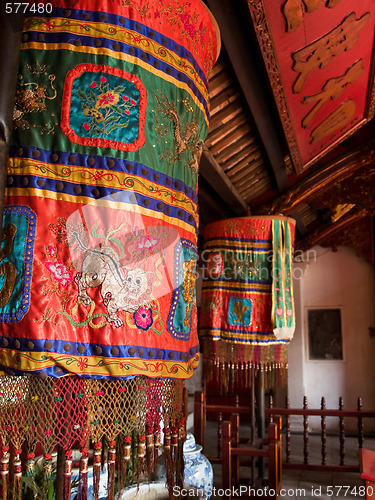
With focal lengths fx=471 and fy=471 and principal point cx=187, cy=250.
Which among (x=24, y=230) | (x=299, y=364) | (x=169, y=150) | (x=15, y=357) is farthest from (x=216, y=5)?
(x=299, y=364)

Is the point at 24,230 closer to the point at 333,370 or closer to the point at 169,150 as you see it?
the point at 169,150

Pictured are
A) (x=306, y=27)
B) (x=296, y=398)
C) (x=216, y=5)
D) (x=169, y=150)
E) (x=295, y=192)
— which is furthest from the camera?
(x=296, y=398)

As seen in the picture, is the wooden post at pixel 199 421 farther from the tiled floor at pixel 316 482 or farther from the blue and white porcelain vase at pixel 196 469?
the blue and white porcelain vase at pixel 196 469

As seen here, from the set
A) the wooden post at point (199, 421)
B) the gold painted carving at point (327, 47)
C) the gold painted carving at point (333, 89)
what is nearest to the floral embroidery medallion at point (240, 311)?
the wooden post at point (199, 421)

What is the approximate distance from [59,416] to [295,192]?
4501 millimetres

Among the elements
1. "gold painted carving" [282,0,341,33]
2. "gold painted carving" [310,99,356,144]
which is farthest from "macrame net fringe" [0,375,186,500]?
"gold painted carving" [310,99,356,144]

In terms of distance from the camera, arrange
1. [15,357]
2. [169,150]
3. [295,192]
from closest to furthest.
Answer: [15,357]
[169,150]
[295,192]

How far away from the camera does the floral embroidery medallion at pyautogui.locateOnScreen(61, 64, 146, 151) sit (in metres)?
1.19

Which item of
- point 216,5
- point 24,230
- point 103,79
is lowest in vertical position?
point 24,230

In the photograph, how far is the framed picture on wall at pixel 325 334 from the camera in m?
8.08

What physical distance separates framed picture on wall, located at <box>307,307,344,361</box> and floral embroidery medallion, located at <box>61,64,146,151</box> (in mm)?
7547

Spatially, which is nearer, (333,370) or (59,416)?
(59,416)

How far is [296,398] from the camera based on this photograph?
7844 millimetres

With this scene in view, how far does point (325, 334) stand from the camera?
26.8ft
